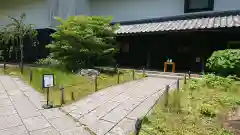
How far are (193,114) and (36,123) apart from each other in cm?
428

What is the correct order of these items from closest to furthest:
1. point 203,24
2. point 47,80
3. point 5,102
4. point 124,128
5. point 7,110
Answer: point 124,128 < point 7,110 < point 47,80 < point 5,102 < point 203,24

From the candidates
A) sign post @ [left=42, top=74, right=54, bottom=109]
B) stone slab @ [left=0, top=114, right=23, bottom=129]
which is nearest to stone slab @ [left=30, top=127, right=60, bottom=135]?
stone slab @ [left=0, top=114, right=23, bottom=129]

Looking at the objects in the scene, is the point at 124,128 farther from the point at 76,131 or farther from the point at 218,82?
the point at 218,82

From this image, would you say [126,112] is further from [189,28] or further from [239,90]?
[189,28]

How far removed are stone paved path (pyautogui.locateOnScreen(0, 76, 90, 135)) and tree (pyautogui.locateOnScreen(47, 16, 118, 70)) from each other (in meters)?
5.00

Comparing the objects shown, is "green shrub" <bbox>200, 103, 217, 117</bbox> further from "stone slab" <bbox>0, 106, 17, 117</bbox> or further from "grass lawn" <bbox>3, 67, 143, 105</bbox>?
"stone slab" <bbox>0, 106, 17, 117</bbox>

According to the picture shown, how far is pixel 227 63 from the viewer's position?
34.6ft

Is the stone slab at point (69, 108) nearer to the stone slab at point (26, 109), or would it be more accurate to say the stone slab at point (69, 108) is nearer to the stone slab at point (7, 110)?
the stone slab at point (26, 109)

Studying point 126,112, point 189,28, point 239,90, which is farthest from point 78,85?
point 189,28

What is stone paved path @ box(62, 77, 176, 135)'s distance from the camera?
5.82 m

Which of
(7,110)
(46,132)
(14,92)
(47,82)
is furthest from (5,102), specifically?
(46,132)

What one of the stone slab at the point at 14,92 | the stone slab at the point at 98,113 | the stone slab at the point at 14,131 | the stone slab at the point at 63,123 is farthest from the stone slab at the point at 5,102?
the stone slab at the point at 98,113

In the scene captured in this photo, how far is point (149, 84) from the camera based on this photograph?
35.5 feet

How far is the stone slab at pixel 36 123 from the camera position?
19.1ft
